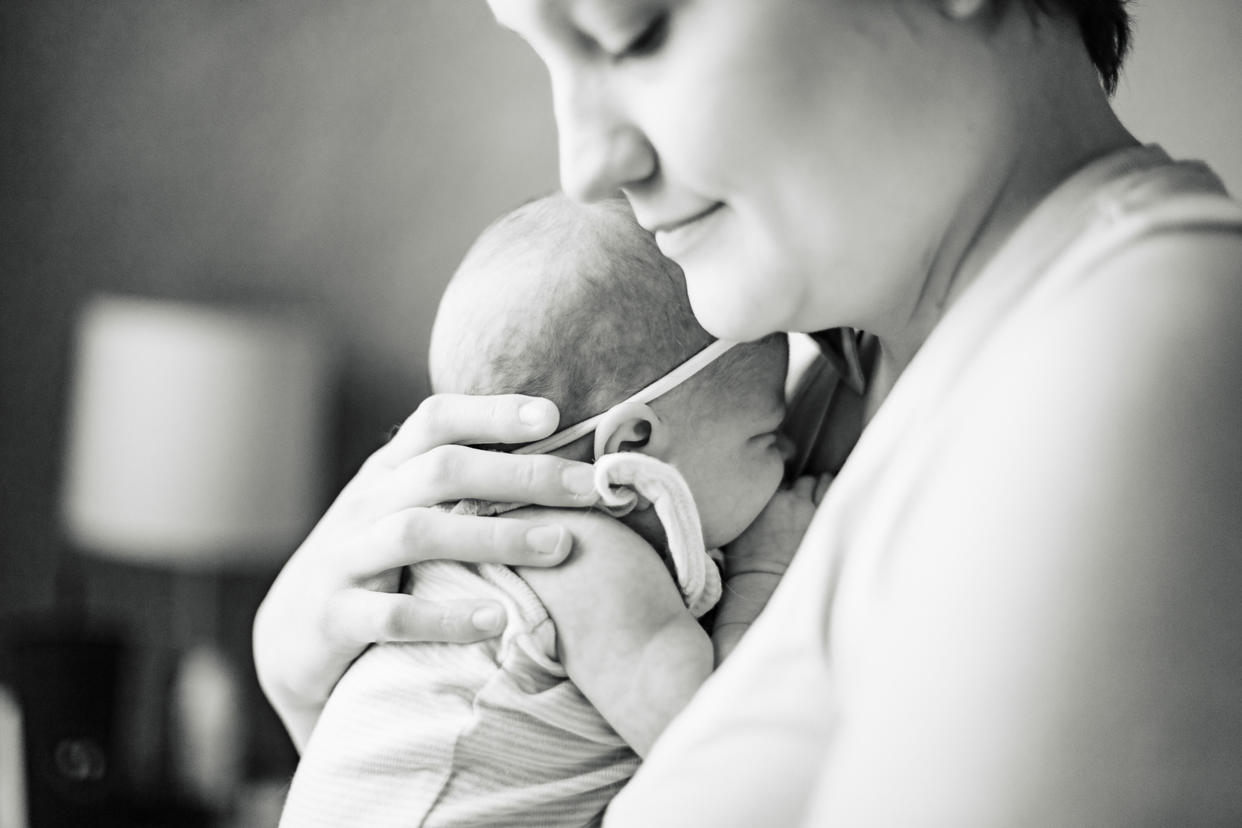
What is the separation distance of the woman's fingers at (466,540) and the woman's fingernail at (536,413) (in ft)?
0.24

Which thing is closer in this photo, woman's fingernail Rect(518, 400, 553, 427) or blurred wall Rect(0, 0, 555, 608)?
woman's fingernail Rect(518, 400, 553, 427)

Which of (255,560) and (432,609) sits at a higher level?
(432,609)

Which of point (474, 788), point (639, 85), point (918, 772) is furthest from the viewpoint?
point (474, 788)

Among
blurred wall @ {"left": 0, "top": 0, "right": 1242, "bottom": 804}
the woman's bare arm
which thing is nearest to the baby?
the woman's bare arm

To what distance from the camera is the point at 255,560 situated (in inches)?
114

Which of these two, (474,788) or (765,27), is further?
(474,788)

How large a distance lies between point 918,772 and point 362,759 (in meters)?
0.45

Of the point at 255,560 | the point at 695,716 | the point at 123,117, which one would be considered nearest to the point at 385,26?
the point at 123,117

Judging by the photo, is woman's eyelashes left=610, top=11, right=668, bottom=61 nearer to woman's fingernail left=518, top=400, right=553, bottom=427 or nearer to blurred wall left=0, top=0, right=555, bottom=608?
woman's fingernail left=518, top=400, right=553, bottom=427

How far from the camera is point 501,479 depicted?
0.85 meters

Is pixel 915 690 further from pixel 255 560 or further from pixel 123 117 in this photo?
pixel 123 117

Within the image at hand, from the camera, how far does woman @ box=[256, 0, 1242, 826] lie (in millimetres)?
521

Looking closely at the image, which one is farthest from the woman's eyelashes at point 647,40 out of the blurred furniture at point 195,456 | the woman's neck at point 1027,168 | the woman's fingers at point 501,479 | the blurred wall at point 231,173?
the blurred wall at point 231,173

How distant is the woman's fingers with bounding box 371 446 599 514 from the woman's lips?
20cm
